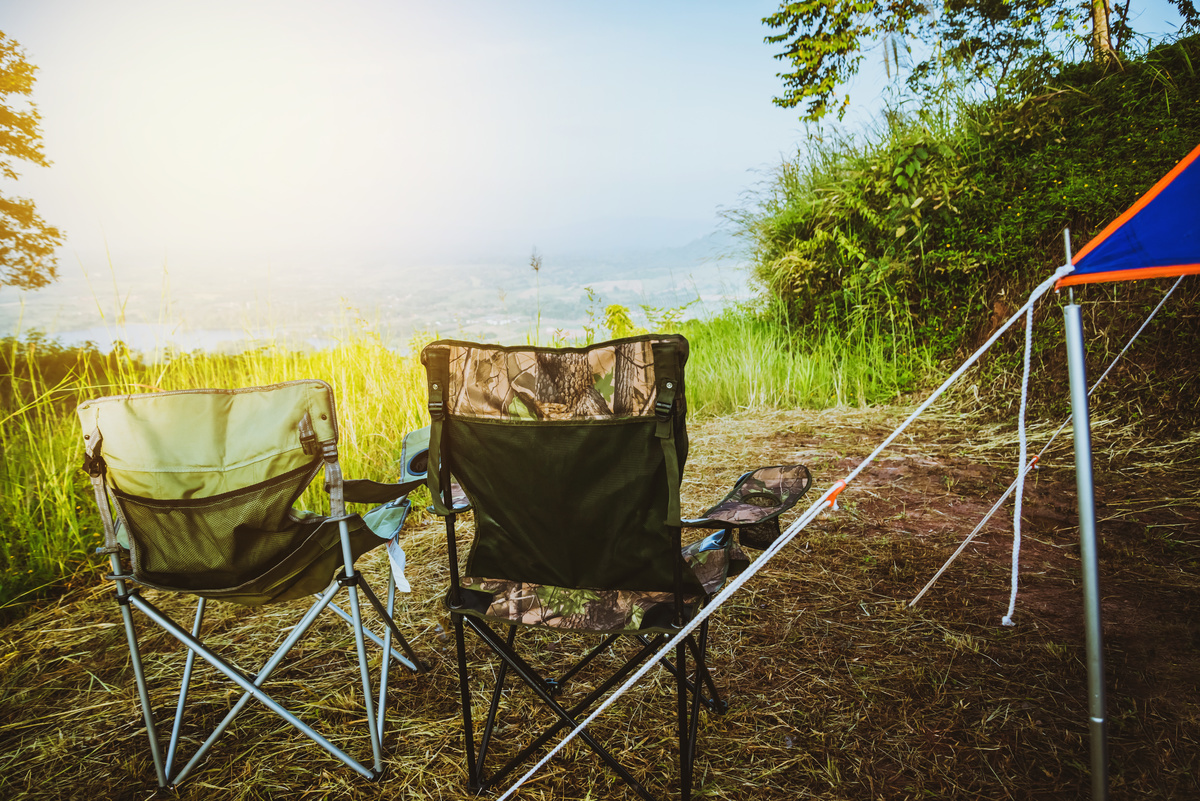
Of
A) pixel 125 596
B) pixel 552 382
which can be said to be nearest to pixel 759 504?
pixel 552 382

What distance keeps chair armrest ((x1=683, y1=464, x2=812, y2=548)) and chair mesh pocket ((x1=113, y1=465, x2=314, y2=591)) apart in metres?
1.00

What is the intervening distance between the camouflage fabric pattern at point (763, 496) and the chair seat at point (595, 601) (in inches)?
3.4

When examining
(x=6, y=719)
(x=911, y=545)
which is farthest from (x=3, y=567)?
(x=911, y=545)

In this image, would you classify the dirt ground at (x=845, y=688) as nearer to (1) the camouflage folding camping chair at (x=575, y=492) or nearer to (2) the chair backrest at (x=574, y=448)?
(1) the camouflage folding camping chair at (x=575, y=492)

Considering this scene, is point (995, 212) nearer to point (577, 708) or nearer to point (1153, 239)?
point (1153, 239)

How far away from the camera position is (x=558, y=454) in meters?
1.14

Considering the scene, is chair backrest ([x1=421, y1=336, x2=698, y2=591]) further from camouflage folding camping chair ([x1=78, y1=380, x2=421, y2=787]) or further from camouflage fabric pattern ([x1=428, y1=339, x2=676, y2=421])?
camouflage folding camping chair ([x1=78, y1=380, x2=421, y2=787])

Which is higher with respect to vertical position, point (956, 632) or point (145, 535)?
point (145, 535)

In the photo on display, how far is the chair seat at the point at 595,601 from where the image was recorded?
118 cm

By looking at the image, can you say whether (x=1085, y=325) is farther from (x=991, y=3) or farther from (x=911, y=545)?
(x=991, y=3)

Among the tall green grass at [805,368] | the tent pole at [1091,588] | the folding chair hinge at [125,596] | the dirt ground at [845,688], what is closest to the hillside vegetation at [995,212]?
the tall green grass at [805,368]

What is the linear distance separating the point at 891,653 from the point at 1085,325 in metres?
3.38

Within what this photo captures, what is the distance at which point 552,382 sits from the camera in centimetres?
114

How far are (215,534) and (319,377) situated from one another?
2.81m
